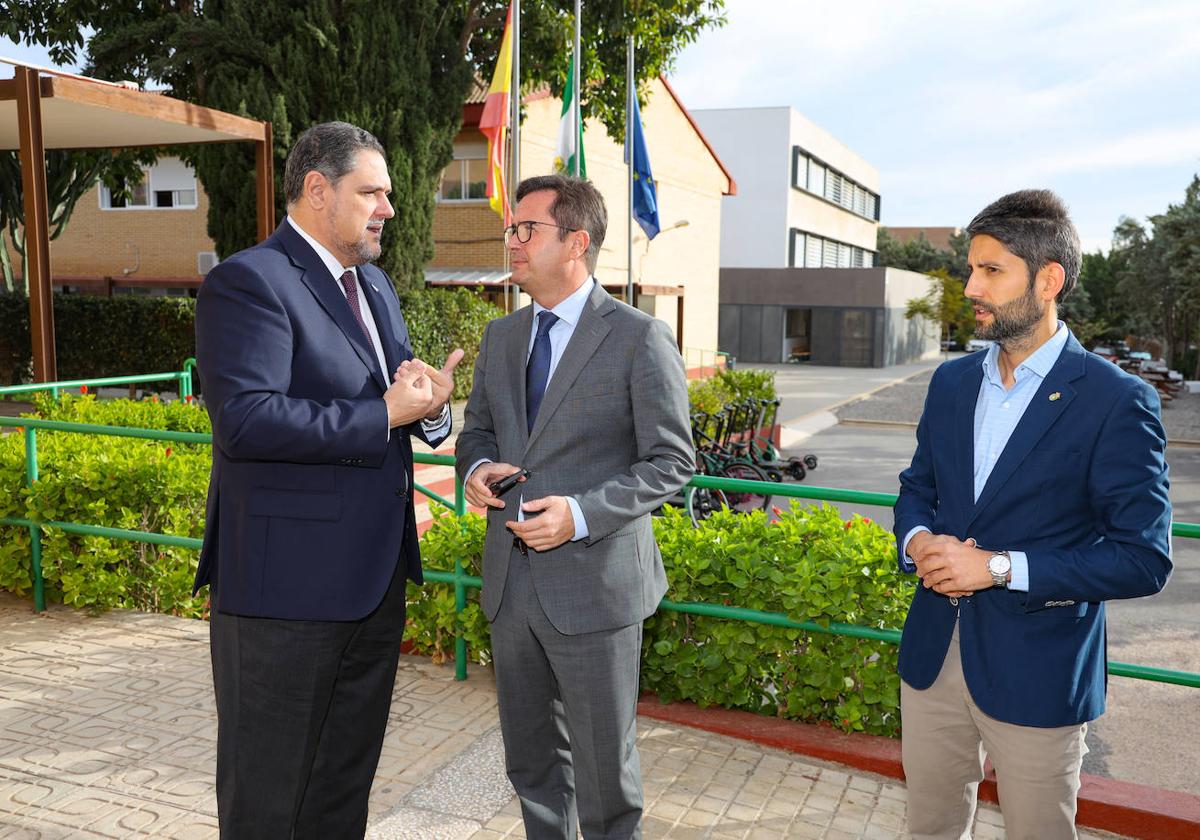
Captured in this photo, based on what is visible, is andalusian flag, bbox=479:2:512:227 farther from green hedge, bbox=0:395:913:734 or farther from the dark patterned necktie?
the dark patterned necktie

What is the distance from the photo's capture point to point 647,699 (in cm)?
463

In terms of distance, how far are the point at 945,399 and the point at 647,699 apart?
2.56 m

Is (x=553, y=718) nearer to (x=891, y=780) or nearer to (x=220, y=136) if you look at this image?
(x=891, y=780)

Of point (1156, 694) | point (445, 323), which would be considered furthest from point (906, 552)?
point (445, 323)

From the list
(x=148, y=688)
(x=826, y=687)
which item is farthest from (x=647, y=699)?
(x=148, y=688)

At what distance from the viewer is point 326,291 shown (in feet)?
8.59

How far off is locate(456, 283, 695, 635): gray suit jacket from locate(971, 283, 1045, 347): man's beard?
87 cm

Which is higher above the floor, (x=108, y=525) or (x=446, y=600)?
(x=108, y=525)

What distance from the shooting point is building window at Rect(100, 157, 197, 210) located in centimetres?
2709

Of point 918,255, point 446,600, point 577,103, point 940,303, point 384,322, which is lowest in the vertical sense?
point 446,600

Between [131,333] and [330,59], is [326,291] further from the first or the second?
[131,333]

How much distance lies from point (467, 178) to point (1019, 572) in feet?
72.7

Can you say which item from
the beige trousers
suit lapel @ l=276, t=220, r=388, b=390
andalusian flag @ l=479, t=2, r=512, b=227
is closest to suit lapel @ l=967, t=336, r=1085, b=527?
the beige trousers

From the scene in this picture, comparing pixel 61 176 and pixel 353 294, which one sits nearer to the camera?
pixel 353 294
